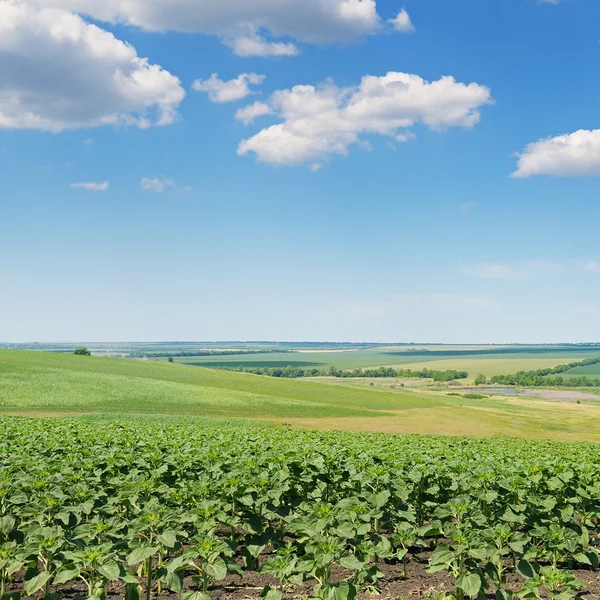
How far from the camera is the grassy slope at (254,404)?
2313 inches

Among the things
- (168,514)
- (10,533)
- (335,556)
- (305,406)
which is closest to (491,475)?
(335,556)

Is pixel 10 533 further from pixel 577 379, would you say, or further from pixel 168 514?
pixel 577 379

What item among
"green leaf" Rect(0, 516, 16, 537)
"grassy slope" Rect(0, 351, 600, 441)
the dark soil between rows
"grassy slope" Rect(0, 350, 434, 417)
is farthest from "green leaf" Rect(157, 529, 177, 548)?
"grassy slope" Rect(0, 350, 434, 417)

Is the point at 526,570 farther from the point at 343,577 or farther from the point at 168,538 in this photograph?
the point at 168,538

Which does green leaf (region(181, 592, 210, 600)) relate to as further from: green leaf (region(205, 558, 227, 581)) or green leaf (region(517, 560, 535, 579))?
green leaf (region(517, 560, 535, 579))

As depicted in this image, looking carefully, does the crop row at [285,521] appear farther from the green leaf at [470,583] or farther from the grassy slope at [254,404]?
the grassy slope at [254,404]

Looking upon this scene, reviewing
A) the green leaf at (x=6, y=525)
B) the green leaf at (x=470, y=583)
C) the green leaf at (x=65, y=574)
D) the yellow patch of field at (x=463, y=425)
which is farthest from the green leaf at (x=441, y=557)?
the yellow patch of field at (x=463, y=425)

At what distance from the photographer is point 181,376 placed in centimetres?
9619

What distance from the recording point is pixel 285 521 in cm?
1107

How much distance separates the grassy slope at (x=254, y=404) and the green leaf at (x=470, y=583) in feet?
150

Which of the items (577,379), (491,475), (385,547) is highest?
(491,475)

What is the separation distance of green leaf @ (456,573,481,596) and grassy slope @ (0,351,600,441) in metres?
45.8

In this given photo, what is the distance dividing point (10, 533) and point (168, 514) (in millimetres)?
2860

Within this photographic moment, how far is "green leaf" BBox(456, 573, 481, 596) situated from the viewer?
8406mm
